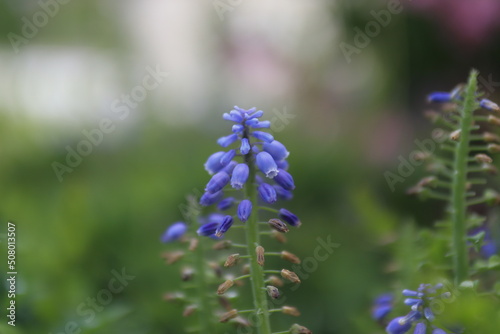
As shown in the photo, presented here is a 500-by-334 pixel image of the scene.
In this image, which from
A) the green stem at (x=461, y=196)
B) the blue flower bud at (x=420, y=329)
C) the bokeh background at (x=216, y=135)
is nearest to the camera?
the blue flower bud at (x=420, y=329)

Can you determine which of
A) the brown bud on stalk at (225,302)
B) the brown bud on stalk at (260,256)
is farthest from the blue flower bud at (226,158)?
the brown bud on stalk at (225,302)

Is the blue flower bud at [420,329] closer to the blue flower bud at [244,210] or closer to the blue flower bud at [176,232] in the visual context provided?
the blue flower bud at [244,210]

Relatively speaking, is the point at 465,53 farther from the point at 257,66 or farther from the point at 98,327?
the point at 98,327

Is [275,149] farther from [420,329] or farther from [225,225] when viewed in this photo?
[420,329]

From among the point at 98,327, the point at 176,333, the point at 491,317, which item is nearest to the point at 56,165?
the point at 176,333

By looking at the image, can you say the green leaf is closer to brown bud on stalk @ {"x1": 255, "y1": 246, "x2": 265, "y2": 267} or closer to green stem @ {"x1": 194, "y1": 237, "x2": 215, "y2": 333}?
brown bud on stalk @ {"x1": 255, "y1": 246, "x2": 265, "y2": 267}

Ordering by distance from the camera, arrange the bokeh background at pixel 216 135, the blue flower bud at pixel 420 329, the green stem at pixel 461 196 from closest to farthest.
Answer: the blue flower bud at pixel 420 329 → the green stem at pixel 461 196 → the bokeh background at pixel 216 135
